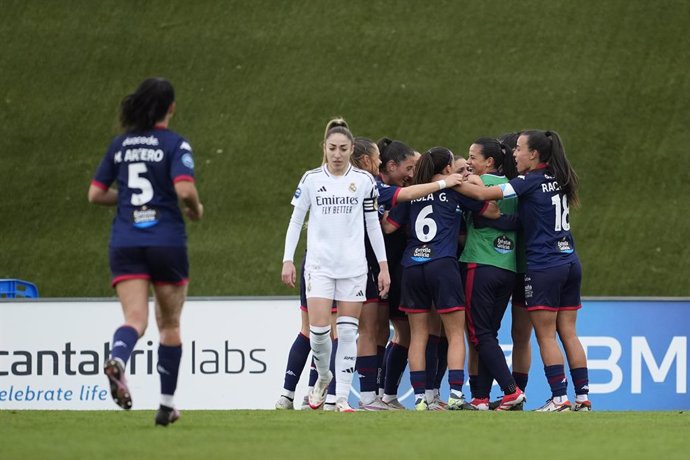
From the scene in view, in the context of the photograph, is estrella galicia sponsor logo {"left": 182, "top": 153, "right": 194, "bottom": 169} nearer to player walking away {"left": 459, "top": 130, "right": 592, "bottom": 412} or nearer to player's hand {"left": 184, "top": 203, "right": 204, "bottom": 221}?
player's hand {"left": 184, "top": 203, "right": 204, "bottom": 221}

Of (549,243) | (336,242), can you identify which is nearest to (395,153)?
(549,243)

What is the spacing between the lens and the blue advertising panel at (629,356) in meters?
12.9

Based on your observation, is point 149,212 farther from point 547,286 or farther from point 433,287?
point 547,286

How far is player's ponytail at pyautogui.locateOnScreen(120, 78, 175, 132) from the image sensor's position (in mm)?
6949

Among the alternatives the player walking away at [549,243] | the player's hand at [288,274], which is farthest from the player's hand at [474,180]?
the player's hand at [288,274]

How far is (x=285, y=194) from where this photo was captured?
2444 cm

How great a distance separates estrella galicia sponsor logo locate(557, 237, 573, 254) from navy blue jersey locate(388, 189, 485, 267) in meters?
0.69

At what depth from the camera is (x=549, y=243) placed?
971 centimetres

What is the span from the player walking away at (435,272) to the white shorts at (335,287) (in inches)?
36.7

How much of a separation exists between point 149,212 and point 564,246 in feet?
13.4

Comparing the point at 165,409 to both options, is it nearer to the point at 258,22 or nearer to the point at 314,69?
the point at 314,69

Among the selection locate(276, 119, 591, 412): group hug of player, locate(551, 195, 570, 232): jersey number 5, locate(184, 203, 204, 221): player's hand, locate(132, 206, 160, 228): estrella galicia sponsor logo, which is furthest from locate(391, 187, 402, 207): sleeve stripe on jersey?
locate(132, 206, 160, 228): estrella galicia sponsor logo

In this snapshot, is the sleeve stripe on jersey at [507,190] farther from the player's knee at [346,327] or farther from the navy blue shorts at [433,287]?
the player's knee at [346,327]

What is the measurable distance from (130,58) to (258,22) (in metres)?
3.13
